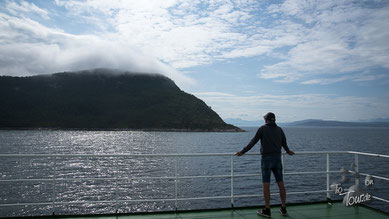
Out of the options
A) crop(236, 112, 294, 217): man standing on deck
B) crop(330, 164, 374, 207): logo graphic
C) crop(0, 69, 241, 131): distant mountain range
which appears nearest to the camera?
crop(236, 112, 294, 217): man standing on deck

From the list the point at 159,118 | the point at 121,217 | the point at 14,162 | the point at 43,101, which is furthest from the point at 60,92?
the point at 121,217

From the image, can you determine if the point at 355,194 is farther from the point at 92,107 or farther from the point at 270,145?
the point at 92,107

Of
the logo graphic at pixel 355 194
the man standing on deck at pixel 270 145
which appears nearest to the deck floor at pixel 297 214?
the logo graphic at pixel 355 194

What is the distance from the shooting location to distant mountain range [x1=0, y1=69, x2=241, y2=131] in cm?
14488

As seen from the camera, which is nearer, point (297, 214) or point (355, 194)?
point (297, 214)

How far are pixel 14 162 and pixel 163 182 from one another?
2144 centimetres

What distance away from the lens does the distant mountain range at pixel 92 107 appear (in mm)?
144875

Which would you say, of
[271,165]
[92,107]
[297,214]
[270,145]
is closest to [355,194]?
[297,214]

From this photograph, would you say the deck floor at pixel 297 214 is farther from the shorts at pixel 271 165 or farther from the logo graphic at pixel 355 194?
the shorts at pixel 271 165

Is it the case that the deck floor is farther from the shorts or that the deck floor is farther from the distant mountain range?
the distant mountain range

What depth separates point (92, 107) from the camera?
16100 centimetres

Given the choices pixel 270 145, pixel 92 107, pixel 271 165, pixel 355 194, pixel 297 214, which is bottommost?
pixel 297 214

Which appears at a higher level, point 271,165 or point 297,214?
point 271,165

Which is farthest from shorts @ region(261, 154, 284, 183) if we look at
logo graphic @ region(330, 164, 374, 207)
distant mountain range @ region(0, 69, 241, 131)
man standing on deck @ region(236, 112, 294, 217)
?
distant mountain range @ region(0, 69, 241, 131)
